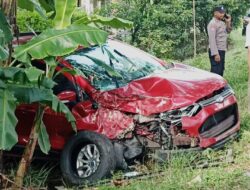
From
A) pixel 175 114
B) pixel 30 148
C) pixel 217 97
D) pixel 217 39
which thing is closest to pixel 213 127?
pixel 217 97

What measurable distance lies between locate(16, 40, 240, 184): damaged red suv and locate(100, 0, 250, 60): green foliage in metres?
8.65

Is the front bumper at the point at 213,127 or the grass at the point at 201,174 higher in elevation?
the front bumper at the point at 213,127

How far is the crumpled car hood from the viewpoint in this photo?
20.3 ft

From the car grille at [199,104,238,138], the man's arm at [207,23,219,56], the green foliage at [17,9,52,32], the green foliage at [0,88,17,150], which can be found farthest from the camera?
the green foliage at [17,9,52,32]

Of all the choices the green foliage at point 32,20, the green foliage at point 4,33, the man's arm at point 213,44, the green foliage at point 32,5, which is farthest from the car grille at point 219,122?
the green foliage at point 32,20

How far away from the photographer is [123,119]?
621 centimetres

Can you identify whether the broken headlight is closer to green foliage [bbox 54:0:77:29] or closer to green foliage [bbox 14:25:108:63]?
green foliage [bbox 14:25:108:63]

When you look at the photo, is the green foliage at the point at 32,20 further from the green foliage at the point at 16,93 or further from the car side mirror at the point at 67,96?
Result: the green foliage at the point at 16,93

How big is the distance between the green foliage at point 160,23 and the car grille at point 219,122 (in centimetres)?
832

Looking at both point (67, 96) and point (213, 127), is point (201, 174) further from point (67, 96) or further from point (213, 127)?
point (67, 96)

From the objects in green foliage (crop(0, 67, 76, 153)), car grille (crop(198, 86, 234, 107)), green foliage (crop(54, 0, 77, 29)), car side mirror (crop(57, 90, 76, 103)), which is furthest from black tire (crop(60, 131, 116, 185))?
green foliage (crop(54, 0, 77, 29))

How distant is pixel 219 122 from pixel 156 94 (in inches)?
37.8

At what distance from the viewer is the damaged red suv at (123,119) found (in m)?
6.12

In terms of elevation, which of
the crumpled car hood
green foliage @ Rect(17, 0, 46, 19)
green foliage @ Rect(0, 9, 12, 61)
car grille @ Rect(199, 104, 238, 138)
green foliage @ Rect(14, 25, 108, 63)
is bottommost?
car grille @ Rect(199, 104, 238, 138)
